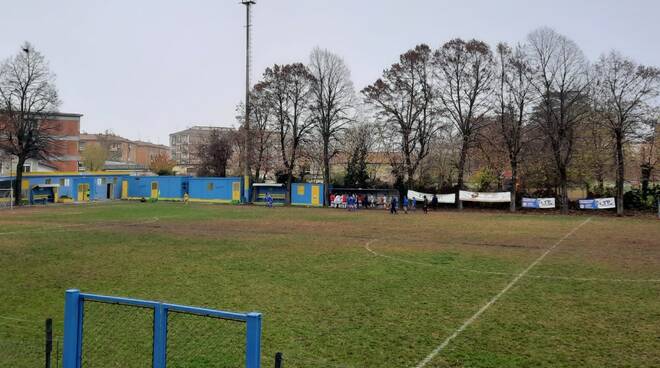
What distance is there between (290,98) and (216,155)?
2366 cm

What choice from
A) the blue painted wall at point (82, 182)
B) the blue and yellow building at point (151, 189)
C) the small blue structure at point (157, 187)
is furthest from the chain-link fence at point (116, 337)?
the small blue structure at point (157, 187)

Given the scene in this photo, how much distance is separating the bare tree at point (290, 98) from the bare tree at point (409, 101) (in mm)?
7539

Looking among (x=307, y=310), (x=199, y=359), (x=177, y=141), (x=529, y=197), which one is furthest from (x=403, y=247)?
(x=177, y=141)

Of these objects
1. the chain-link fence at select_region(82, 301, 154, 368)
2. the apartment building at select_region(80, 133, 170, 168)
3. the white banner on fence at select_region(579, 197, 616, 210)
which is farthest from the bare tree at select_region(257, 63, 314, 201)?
the apartment building at select_region(80, 133, 170, 168)

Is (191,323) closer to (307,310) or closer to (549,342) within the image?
(307,310)

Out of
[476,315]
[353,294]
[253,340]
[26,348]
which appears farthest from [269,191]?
[253,340]

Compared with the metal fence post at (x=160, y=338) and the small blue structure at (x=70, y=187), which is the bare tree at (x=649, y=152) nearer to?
the metal fence post at (x=160, y=338)

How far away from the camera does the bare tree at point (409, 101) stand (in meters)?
52.7

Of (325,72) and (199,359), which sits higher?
(325,72)

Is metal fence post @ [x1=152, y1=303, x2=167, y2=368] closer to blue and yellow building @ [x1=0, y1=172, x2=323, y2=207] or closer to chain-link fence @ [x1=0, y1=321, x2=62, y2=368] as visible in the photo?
chain-link fence @ [x1=0, y1=321, x2=62, y2=368]

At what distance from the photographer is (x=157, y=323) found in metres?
5.76

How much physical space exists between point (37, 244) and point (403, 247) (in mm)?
16748

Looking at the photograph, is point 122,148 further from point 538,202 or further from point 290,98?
point 538,202

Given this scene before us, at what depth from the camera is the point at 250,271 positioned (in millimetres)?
16578
